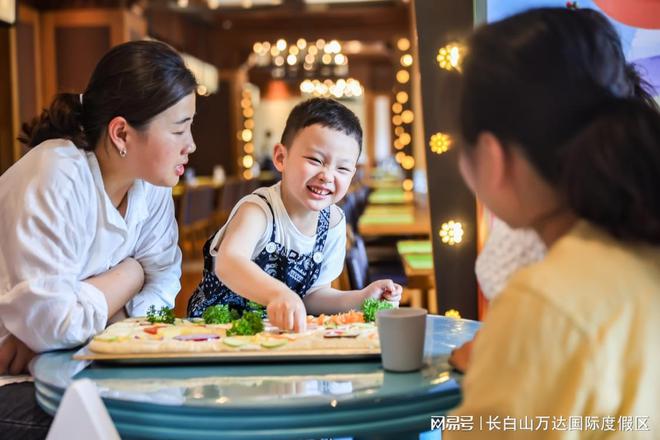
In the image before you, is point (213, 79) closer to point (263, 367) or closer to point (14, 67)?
point (14, 67)

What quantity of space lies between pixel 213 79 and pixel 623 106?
44.9 ft

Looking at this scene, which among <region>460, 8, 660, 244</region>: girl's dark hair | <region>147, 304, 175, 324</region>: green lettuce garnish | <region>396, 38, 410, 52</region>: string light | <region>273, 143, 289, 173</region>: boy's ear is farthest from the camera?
<region>396, 38, 410, 52</region>: string light

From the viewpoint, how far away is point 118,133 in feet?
5.83

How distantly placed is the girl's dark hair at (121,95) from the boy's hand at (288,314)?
0.55 metres

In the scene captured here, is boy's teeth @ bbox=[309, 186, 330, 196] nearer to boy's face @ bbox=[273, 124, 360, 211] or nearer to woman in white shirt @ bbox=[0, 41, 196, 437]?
boy's face @ bbox=[273, 124, 360, 211]

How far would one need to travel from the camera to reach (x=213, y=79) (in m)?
14.2

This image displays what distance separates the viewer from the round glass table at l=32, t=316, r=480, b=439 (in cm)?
113

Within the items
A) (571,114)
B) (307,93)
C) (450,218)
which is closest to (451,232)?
(450,218)

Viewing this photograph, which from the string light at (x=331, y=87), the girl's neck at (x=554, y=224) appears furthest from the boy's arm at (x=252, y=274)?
the string light at (x=331, y=87)

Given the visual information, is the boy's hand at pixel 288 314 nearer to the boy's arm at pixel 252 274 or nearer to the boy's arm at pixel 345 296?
the boy's arm at pixel 252 274

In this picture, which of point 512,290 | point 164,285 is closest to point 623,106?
point 512,290

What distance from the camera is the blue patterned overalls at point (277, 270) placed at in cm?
192

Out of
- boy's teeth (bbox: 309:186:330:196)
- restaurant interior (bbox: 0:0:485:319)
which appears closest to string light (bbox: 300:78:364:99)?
restaurant interior (bbox: 0:0:485:319)

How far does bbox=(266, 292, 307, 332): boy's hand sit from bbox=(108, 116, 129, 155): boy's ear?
1.85ft
